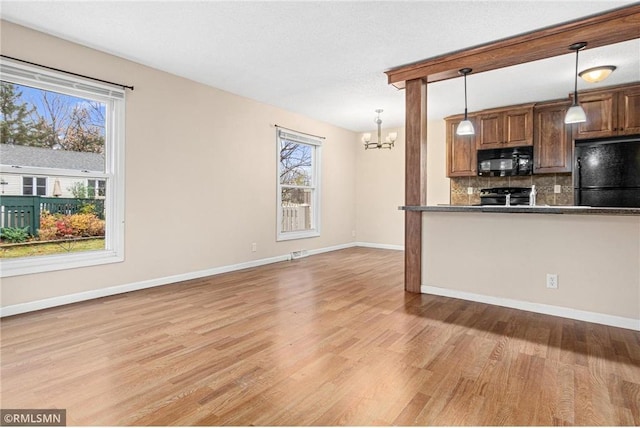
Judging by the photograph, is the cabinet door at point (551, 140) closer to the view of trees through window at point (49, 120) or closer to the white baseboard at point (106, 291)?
the white baseboard at point (106, 291)

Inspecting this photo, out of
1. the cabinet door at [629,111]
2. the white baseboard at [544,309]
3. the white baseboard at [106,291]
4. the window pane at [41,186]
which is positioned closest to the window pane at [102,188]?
the window pane at [41,186]

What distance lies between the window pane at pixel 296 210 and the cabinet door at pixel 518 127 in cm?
352

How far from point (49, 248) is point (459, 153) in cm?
596

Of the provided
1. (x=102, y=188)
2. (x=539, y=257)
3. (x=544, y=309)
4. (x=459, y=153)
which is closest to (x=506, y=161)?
(x=459, y=153)

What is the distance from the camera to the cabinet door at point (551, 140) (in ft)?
16.7

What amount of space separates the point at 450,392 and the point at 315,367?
0.77 m

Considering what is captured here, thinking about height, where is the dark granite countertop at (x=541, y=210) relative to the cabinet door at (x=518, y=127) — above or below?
below

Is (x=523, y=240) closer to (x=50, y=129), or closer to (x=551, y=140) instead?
(x=551, y=140)

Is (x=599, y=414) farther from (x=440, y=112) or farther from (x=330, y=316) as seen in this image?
(x=440, y=112)

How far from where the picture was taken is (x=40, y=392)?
1794 mm

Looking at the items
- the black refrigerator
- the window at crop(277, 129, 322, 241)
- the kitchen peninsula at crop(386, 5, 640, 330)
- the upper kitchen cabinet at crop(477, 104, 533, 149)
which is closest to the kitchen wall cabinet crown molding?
the upper kitchen cabinet at crop(477, 104, 533, 149)

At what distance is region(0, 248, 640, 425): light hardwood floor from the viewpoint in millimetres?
1661

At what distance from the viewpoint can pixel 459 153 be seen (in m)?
6.08

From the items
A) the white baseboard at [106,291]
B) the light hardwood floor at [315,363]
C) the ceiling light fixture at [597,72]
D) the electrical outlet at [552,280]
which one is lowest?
the light hardwood floor at [315,363]
